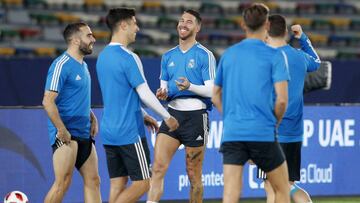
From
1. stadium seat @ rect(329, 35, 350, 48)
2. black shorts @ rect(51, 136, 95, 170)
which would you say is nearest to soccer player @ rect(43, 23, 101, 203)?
black shorts @ rect(51, 136, 95, 170)

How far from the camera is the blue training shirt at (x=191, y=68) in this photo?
10.8m

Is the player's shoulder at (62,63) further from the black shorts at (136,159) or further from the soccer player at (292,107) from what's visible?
the soccer player at (292,107)

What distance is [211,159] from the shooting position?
1355 centimetres

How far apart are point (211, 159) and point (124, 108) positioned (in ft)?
14.1

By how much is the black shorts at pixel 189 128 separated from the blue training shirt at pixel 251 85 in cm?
253

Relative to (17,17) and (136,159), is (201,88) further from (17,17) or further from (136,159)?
(17,17)

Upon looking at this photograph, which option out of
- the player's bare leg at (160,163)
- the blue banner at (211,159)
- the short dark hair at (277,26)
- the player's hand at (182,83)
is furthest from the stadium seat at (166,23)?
the short dark hair at (277,26)

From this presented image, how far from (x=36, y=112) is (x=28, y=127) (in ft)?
0.66

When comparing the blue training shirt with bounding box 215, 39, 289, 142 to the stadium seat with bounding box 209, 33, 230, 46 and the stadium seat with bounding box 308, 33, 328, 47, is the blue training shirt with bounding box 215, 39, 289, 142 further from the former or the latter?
the stadium seat with bounding box 308, 33, 328, 47

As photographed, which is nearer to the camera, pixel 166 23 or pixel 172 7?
pixel 166 23

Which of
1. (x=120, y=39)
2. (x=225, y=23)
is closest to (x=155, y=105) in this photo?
(x=120, y=39)

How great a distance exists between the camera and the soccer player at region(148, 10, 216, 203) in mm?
10750

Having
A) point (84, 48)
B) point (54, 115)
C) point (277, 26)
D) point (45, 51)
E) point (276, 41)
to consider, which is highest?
point (277, 26)

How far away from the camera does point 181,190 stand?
13.4m
